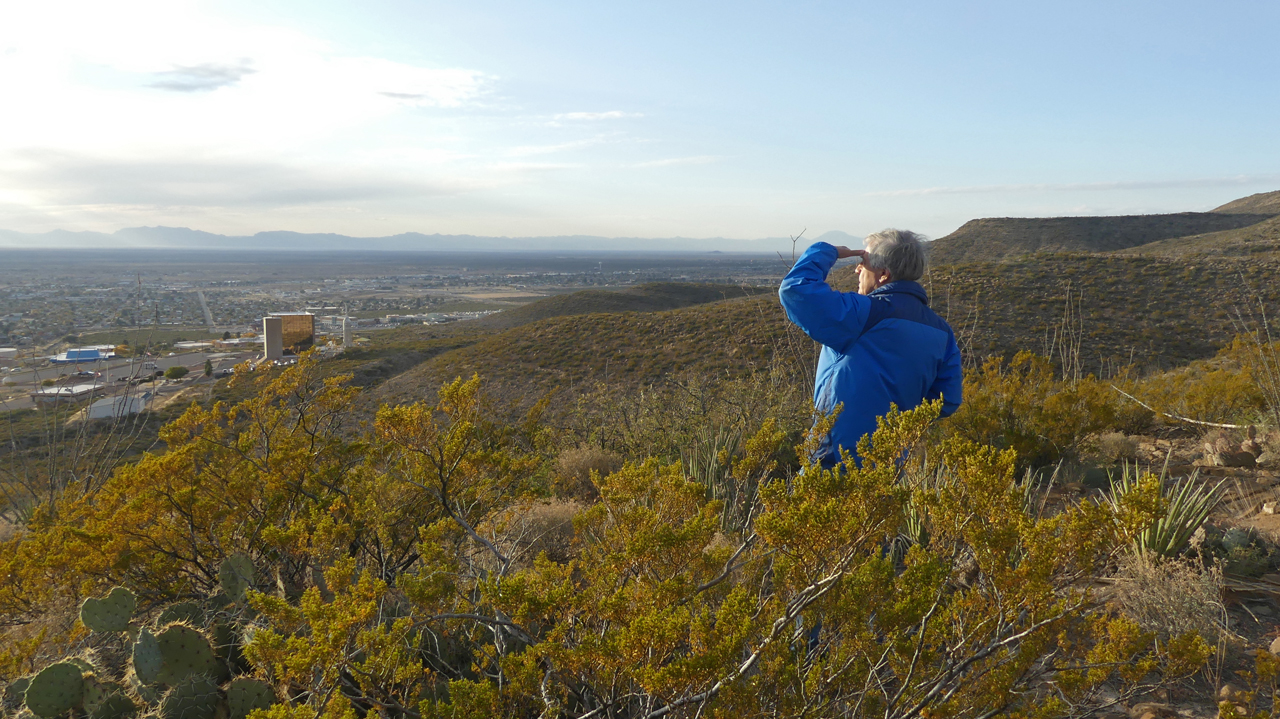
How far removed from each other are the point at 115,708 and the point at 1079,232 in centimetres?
6250

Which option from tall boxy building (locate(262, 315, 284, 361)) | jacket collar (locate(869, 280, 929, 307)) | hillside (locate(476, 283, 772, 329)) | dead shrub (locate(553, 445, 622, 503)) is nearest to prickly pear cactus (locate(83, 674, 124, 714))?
jacket collar (locate(869, 280, 929, 307))

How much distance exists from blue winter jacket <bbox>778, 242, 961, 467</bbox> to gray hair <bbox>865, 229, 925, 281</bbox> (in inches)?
2.0

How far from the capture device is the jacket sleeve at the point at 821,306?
7.87ft

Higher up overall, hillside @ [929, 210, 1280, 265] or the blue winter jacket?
hillside @ [929, 210, 1280, 265]

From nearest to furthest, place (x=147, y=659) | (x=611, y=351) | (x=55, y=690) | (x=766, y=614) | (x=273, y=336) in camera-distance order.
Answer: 1. (x=766, y=614)
2. (x=55, y=690)
3. (x=147, y=659)
4. (x=611, y=351)
5. (x=273, y=336)

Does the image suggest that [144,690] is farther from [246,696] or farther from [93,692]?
[246,696]

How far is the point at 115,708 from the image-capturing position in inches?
84.2

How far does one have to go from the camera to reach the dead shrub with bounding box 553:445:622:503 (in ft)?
18.3

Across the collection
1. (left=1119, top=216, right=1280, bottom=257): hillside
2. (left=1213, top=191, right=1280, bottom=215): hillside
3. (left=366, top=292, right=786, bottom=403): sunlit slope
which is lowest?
(left=366, top=292, right=786, bottom=403): sunlit slope

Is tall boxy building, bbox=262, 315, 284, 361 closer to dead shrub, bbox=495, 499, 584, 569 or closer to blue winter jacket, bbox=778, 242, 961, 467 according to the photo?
dead shrub, bbox=495, 499, 584, 569

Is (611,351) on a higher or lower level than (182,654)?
lower

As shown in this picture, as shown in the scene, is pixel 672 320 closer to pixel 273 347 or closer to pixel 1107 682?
pixel 273 347

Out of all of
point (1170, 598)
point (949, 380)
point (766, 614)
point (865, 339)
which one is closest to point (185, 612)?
point (766, 614)

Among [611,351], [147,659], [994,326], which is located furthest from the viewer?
[611,351]
